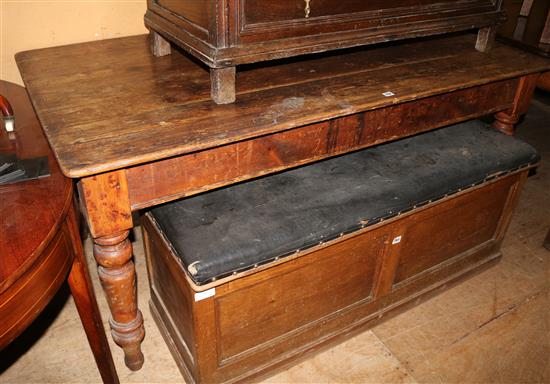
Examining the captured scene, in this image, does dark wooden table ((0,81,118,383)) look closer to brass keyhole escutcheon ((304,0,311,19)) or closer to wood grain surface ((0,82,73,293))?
wood grain surface ((0,82,73,293))

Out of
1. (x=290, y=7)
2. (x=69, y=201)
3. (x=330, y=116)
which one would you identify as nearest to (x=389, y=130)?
(x=330, y=116)

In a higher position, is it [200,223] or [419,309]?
[200,223]

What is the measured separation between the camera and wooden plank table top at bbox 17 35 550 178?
1270mm

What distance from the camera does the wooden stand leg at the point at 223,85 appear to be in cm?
142

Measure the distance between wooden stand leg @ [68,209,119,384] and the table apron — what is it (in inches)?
8.2

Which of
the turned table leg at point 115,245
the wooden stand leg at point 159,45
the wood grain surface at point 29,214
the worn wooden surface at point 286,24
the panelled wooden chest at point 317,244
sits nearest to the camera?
the wood grain surface at point 29,214

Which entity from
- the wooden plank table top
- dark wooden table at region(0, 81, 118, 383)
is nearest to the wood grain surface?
dark wooden table at region(0, 81, 118, 383)

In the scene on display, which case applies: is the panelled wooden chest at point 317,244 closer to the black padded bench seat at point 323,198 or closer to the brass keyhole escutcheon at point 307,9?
the black padded bench seat at point 323,198

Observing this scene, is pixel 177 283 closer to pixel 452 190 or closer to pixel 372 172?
pixel 372 172

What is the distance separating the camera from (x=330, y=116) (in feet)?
4.71

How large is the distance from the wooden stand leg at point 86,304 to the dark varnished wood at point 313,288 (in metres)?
0.25

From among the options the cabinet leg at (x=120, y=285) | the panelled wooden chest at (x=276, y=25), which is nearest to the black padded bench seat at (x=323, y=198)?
the cabinet leg at (x=120, y=285)

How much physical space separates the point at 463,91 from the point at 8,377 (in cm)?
193

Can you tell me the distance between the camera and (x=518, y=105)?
2.03 metres
